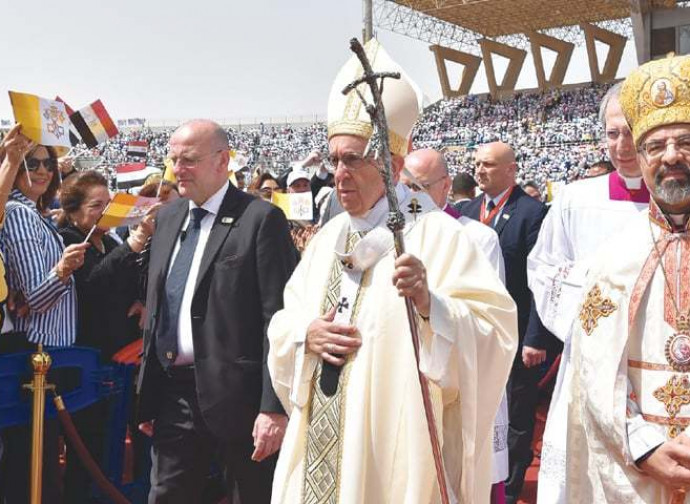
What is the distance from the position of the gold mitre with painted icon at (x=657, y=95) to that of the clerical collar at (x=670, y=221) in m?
0.23

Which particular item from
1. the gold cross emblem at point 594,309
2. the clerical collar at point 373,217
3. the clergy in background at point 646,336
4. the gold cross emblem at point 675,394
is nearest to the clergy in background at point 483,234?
the clerical collar at point 373,217

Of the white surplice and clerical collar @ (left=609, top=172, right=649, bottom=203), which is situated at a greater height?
clerical collar @ (left=609, top=172, right=649, bottom=203)

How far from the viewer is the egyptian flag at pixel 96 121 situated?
24.0 feet

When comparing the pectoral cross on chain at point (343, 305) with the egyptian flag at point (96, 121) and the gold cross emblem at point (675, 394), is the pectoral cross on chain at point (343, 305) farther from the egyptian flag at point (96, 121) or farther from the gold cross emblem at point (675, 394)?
the egyptian flag at point (96, 121)

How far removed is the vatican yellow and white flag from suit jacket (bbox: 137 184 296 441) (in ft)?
3.35

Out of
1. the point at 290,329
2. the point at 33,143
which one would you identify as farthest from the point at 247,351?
the point at 33,143

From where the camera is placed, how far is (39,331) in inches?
171

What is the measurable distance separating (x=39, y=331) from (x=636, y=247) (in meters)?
2.95

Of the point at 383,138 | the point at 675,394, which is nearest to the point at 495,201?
the point at 675,394

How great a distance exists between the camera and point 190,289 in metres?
3.87

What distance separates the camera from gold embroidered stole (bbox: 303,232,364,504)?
9.78 ft

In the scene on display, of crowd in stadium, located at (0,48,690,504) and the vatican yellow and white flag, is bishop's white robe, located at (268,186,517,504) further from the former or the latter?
the vatican yellow and white flag

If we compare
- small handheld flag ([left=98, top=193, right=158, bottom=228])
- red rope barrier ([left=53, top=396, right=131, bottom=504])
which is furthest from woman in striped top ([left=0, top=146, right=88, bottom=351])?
red rope barrier ([left=53, top=396, right=131, bottom=504])

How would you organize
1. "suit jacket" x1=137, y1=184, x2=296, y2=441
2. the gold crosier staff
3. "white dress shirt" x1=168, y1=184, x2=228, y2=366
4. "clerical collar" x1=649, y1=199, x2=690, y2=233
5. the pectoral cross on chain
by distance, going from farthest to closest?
"white dress shirt" x1=168, y1=184, x2=228, y2=366, "suit jacket" x1=137, y1=184, x2=296, y2=441, the pectoral cross on chain, "clerical collar" x1=649, y1=199, x2=690, y2=233, the gold crosier staff
